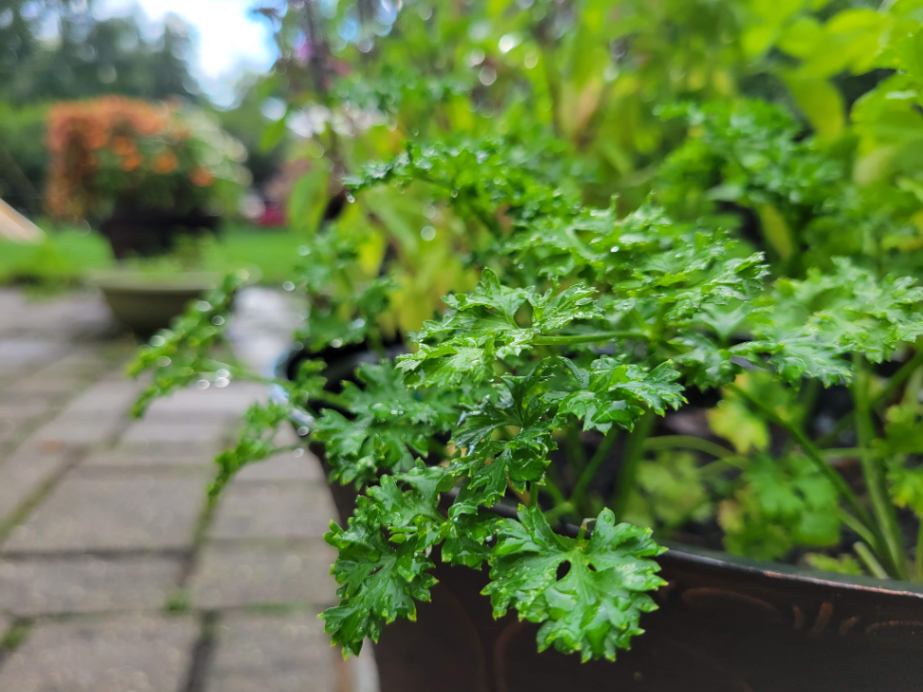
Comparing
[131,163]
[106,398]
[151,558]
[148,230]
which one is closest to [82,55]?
[131,163]

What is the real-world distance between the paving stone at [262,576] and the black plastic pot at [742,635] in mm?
841

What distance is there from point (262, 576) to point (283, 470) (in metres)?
0.61

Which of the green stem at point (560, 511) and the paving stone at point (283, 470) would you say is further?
the paving stone at point (283, 470)

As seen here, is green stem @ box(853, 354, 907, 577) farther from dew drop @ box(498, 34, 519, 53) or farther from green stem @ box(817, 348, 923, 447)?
dew drop @ box(498, 34, 519, 53)

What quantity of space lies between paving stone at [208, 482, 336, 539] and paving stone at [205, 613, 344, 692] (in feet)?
1.11

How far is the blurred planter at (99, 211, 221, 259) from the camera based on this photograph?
4898 millimetres

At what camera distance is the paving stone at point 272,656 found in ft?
4.13

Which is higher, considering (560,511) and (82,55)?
(82,55)

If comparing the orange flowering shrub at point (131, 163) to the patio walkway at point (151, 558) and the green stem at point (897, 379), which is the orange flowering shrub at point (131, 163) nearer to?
the patio walkway at point (151, 558)

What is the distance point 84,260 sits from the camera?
6000mm

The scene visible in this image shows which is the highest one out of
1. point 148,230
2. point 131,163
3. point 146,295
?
point 131,163

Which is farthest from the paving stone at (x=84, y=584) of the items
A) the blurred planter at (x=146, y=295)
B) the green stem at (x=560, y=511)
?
the blurred planter at (x=146, y=295)

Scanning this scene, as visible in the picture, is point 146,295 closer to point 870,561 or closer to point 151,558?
point 151,558

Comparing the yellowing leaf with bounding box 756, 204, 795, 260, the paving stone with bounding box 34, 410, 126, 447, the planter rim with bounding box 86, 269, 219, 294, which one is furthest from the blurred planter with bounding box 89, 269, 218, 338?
the yellowing leaf with bounding box 756, 204, 795, 260
